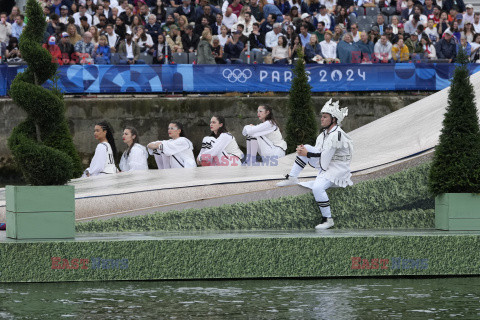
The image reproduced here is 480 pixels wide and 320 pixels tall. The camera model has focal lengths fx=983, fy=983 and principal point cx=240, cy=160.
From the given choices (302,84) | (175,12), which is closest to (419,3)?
(175,12)

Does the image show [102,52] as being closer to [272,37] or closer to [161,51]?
[161,51]

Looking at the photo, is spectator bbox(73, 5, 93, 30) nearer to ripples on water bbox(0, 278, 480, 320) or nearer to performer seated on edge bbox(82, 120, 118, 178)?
performer seated on edge bbox(82, 120, 118, 178)

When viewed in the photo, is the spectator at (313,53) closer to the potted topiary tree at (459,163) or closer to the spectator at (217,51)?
the spectator at (217,51)

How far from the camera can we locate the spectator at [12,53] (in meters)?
17.8

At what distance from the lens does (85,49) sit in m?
18.0

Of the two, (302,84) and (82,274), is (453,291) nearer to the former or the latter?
(82,274)

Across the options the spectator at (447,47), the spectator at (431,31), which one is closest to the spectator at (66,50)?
the spectator at (447,47)

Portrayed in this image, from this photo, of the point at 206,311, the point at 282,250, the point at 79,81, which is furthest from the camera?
the point at 79,81

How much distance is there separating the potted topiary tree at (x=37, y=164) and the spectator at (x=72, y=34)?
899 cm

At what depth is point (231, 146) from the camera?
13.4 meters

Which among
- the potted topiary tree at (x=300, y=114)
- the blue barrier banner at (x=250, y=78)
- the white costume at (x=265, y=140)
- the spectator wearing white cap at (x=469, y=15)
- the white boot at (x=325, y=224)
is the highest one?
the spectator wearing white cap at (x=469, y=15)

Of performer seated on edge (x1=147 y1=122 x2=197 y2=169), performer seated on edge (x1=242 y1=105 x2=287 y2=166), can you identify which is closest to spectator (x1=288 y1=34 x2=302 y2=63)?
performer seated on edge (x1=242 y1=105 x2=287 y2=166)

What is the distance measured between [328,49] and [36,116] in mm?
10232

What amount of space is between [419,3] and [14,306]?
50.5 feet
